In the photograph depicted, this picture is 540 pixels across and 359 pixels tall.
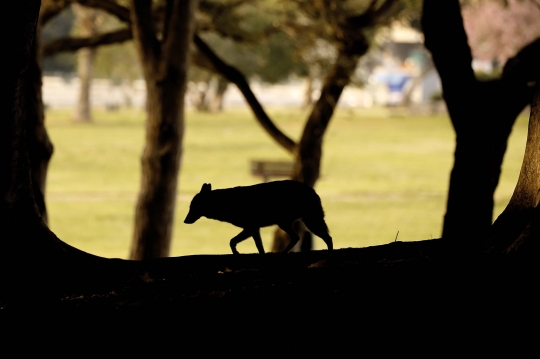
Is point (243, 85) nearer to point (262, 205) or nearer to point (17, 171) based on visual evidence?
point (17, 171)

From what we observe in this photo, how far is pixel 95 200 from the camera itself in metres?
35.5

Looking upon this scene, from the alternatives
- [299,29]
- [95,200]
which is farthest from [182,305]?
[95,200]

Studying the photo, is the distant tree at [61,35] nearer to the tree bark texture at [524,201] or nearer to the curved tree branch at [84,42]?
the curved tree branch at [84,42]

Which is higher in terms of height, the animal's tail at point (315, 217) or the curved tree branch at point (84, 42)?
the curved tree branch at point (84, 42)

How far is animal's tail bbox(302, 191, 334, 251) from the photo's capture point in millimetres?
6730

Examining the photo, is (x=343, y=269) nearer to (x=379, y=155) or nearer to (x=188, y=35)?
(x=188, y=35)

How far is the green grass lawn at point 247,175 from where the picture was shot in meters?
28.6

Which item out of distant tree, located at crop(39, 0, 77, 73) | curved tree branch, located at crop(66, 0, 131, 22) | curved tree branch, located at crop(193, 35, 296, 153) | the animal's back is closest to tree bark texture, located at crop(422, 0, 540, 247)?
the animal's back

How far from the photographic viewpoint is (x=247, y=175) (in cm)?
4184

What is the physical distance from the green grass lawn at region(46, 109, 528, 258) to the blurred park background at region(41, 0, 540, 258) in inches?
2.5

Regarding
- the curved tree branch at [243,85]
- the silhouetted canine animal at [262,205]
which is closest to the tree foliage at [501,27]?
the curved tree branch at [243,85]

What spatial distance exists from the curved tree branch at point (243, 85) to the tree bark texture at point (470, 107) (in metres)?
5.48

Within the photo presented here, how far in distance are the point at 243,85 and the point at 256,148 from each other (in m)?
36.4

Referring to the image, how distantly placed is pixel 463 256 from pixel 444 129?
193ft
